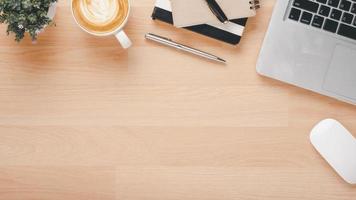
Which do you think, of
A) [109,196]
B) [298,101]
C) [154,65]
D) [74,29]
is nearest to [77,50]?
[74,29]

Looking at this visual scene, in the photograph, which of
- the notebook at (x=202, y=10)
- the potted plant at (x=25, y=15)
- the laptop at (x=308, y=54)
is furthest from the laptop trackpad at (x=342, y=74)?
the potted plant at (x=25, y=15)

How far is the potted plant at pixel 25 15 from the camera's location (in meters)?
0.81

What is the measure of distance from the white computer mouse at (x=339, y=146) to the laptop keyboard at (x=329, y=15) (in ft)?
0.54

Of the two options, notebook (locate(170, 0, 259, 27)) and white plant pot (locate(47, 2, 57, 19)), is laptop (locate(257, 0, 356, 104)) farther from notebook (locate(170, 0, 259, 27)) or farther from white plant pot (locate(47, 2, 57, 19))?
white plant pot (locate(47, 2, 57, 19))

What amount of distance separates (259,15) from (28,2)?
0.41 m

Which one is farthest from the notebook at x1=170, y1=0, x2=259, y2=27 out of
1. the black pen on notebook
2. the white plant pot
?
the white plant pot

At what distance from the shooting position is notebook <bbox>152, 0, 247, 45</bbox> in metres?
0.89

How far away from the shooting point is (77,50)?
0.91 m

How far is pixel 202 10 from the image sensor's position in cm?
88

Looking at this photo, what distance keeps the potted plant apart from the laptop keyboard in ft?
1.42

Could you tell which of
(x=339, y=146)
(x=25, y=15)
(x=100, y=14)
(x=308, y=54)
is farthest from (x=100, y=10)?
(x=339, y=146)

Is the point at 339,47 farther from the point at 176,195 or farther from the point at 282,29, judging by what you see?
the point at 176,195

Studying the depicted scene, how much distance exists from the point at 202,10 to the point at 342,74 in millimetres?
279

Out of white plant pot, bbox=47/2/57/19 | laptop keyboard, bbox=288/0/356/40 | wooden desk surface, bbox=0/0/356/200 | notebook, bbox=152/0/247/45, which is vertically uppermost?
laptop keyboard, bbox=288/0/356/40
